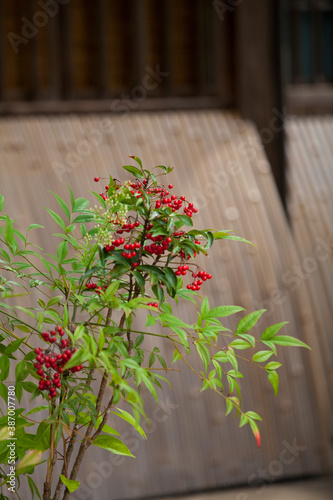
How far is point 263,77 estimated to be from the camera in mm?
3037

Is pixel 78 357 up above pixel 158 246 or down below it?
below

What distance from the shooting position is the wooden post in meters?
3.01

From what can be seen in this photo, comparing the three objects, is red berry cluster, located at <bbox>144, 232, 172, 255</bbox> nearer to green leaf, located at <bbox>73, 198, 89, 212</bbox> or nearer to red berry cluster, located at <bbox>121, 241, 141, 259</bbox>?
red berry cluster, located at <bbox>121, 241, 141, 259</bbox>

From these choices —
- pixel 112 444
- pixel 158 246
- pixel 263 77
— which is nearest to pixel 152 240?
pixel 158 246

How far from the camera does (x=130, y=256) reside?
1127 mm

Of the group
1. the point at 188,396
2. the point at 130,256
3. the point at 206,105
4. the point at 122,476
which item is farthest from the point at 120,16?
the point at 130,256

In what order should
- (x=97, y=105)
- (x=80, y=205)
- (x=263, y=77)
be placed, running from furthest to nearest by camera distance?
(x=263, y=77) → (x=97, y=105) → (x=80, y=205)

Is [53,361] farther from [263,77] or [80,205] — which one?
[263,77]

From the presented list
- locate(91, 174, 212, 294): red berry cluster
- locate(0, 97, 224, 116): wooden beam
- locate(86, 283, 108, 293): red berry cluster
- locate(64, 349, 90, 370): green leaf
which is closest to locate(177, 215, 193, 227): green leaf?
locate(91, 174, 212, 294): red berry cluster

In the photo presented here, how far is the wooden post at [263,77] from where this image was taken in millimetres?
3014

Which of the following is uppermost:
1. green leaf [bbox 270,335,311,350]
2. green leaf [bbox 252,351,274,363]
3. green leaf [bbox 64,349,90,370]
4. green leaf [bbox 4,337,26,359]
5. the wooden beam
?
the wooden beam

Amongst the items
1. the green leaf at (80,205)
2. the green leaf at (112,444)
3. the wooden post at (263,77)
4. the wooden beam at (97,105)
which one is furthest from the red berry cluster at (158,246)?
the wooden post at (263,77)

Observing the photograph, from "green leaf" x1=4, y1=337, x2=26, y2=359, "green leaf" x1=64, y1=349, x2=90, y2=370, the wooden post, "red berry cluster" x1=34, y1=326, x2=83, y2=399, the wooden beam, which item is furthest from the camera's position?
the wooden post

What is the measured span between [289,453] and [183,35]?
64.2 inches
